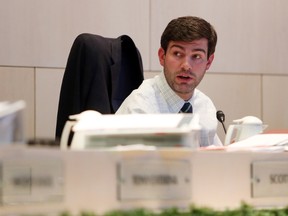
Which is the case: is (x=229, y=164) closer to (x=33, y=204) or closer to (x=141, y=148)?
(x=141, y=148)

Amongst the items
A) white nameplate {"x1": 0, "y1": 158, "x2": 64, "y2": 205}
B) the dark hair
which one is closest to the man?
the dark hair

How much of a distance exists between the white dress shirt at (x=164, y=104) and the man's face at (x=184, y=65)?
0.04m

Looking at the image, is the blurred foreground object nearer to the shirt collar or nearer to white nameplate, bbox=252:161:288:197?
white nameplate, bbox=252:161:288:197

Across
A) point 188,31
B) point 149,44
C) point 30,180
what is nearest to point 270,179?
point 30,180

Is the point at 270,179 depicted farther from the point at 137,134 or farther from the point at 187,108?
the point at 187,108

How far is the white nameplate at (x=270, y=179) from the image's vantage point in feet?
3.02

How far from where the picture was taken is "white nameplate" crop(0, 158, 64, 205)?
2.51 ft

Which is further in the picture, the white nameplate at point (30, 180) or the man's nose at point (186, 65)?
the man's nose at point (186, 65)

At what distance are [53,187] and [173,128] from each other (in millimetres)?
206

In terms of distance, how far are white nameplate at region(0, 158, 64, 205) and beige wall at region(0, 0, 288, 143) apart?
206 centimetres

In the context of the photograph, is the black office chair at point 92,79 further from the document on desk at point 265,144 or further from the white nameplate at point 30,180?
the white nameplate at point 30,180

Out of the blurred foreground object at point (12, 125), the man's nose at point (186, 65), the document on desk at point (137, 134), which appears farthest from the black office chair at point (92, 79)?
the blurred foreground object at point (12, 125)

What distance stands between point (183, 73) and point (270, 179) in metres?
1.32

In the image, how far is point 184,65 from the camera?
2223mm
